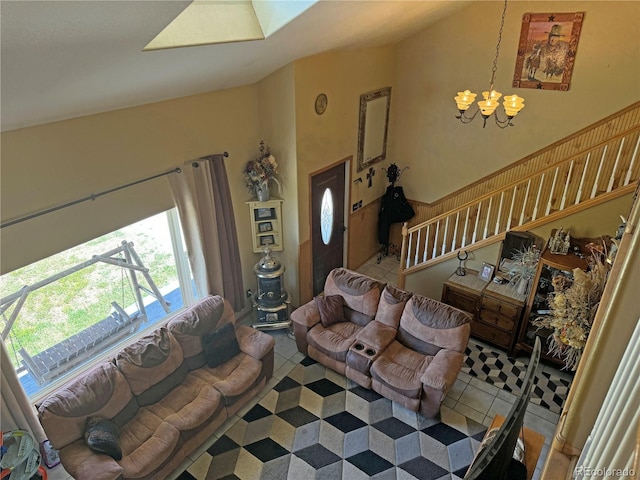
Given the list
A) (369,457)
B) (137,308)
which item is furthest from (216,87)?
(369,457)

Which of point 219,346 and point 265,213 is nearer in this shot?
point 219,346

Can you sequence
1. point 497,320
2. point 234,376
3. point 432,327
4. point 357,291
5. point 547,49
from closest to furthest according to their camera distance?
point 234,376
point 432,327
point 357,291
point 497,320
point 547,49

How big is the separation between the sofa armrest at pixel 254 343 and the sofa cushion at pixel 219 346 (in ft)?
0.29

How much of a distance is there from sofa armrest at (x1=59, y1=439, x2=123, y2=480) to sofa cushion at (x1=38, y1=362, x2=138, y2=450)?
8 centimetres

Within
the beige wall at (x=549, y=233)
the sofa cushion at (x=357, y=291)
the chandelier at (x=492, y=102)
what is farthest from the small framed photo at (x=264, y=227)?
the chandelier at (x=492, y=102)

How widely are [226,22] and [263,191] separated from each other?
2.36 metres

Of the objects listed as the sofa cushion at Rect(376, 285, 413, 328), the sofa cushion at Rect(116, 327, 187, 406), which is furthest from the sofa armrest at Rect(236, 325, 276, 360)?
the sofa cushion at Rect(376, 285, 413, 328)

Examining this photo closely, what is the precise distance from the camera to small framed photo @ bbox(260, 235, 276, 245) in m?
5.34

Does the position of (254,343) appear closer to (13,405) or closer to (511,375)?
(13,405)

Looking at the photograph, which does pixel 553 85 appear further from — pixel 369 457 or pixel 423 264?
pixel 369 457

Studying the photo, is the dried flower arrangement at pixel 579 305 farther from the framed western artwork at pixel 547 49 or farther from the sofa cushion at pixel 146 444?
the sofa cushion at pixel 146 444

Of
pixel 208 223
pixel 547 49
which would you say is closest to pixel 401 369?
pixel 208 223

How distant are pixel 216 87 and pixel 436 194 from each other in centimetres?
390

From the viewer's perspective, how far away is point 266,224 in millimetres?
5281
